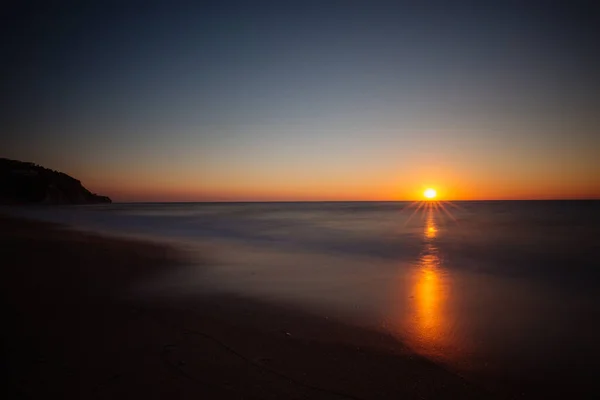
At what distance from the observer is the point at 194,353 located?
4.78 metres

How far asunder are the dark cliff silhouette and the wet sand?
11525cm

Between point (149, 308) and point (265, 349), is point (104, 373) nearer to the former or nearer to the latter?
point (265, 349)

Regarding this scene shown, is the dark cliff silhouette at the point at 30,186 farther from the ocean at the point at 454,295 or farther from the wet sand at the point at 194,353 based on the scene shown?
the wet sand at the point at 194,353

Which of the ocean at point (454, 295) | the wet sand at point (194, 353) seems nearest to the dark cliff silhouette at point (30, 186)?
the ocean at point (454, 295)

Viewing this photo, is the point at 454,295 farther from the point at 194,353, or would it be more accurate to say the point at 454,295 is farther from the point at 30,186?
the point at 30,186

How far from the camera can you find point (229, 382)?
399 centimetres

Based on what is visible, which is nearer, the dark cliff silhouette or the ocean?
the ocean

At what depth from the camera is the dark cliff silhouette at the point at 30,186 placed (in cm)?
9725

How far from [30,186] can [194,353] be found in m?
125

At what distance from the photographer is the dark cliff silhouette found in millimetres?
97250

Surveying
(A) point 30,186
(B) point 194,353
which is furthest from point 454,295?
(A) point 30,186

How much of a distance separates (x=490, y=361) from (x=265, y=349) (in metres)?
3.47

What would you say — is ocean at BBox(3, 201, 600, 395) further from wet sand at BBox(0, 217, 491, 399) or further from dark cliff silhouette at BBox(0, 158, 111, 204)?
dark cliff silhouette at BBox(0, 158, 111, 204)

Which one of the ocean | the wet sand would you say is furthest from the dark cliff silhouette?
the wet sand
